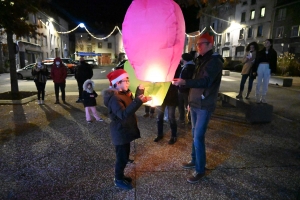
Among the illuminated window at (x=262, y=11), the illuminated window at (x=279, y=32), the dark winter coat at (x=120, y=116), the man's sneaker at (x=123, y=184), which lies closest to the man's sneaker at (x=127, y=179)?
the man's sneaker at (x=123, y=184)

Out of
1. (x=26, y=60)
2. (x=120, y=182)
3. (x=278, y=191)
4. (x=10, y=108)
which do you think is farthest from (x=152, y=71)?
(x=26, y=60)

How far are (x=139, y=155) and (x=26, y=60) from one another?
28.9 m

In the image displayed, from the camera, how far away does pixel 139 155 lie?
3.97m

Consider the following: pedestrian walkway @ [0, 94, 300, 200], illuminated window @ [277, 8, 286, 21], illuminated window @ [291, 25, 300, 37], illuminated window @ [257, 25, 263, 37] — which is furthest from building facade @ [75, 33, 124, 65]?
pedestrian walkway @ [0, 94, 300, 200]

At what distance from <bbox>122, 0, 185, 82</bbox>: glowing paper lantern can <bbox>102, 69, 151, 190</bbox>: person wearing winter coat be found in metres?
0.27

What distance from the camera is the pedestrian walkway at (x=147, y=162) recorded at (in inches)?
114

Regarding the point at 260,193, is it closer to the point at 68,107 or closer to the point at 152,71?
the point at 152,71

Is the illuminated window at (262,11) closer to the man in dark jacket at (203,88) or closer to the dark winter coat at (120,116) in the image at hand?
the man in dark jacket at (203,88)

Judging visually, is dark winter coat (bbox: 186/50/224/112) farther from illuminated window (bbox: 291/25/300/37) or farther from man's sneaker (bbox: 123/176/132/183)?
illuminated window (bbox: 291/25/300/37)

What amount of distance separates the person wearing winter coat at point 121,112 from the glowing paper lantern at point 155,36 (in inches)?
10.7

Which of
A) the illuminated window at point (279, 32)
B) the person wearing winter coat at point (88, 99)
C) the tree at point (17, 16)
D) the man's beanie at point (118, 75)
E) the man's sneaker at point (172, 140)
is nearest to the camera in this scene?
the man's beanie at point (118, 75)

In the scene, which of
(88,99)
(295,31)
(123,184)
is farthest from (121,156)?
(295,31)

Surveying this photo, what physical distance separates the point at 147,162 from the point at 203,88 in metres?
1.65

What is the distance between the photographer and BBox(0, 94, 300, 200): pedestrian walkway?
2.91 metres
